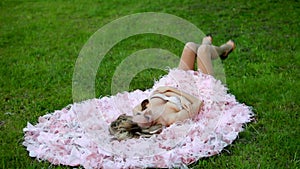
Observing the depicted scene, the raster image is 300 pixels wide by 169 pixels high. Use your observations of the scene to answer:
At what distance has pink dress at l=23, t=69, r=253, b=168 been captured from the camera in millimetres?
2920

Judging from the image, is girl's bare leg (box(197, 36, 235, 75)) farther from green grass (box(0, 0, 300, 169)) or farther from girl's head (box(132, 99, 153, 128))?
girl's head (box(132, 99, 153, 128))

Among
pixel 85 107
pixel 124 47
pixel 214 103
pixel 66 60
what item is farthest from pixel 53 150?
pixel 124 47

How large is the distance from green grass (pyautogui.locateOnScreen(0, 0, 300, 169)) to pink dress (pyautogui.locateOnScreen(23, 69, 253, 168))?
108mm

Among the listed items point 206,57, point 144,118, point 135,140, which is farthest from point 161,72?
point 135,140

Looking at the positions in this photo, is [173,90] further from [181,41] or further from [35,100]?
[181,41]

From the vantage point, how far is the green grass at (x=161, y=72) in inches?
123

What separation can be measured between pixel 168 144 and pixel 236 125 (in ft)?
2.06

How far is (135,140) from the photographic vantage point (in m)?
3.13

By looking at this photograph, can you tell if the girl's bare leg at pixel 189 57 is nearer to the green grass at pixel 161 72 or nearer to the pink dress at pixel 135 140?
the pink dress at pixel 135 140

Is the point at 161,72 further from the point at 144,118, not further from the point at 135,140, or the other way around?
the point at 135,140

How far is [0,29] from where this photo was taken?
21.5 feet

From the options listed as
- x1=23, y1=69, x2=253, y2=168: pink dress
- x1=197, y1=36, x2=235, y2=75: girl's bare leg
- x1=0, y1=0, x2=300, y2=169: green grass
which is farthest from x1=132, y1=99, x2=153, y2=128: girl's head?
x1=197, y1=36, x2=235, y2=75: girl's bare leg

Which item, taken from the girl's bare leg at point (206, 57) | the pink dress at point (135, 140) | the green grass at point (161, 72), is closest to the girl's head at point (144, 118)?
the pink dress at point (135, 140)

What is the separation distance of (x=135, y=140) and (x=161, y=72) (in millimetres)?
1733
